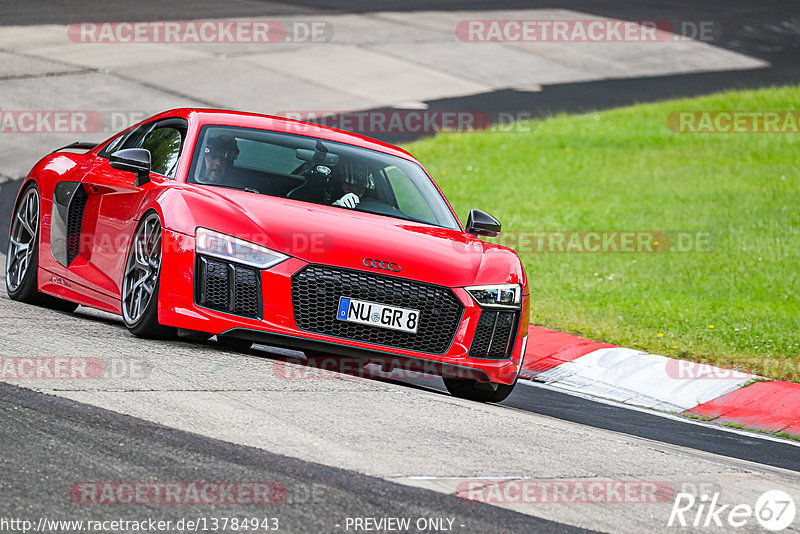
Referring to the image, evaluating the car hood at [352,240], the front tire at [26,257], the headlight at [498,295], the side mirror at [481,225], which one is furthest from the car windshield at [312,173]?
the front tire at [26,257]

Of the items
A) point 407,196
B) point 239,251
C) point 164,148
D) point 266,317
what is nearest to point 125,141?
point 164,148

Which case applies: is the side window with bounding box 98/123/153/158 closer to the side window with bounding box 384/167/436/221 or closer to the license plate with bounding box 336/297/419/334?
the side window with bounding box 384/167/436/221

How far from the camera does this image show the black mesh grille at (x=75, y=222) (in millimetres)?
7969

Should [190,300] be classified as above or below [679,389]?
above

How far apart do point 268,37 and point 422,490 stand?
847 inches

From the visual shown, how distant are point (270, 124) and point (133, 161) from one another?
1.14m

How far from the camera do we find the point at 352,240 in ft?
22.0

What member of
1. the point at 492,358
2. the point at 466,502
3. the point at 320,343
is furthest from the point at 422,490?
the point at 492,358

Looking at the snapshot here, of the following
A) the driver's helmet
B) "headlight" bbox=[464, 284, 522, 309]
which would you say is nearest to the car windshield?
the driver's helmet

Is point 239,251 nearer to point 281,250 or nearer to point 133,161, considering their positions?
point 281,250

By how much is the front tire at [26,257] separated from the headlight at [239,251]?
245cm

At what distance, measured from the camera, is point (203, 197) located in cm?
684

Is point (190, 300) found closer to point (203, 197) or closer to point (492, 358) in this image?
point (203, 197)

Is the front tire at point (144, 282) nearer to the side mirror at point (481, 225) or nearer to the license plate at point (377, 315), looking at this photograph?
the license plate at point (377, 315)
